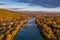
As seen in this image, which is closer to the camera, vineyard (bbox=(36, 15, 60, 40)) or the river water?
vineyard (bbox=(36, 15, 60, 40))

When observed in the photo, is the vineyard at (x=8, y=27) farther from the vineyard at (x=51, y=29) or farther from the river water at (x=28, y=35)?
the vineyard at (x=51, y=29)

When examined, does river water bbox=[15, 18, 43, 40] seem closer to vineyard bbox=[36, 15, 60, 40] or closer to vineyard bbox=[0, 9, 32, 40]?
vineyard bbox=[0, 9, 32, 40]

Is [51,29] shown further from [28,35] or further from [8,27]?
[8,27]

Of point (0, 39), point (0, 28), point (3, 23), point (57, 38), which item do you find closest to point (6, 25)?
point (3, 23)

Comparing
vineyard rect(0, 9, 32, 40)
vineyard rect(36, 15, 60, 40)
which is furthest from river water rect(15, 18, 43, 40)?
vineyard rect(36, 15, 60, 40)

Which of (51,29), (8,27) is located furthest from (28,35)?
(8,27)

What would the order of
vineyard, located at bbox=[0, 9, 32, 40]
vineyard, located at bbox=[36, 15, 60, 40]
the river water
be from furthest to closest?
the river water, vineyard, located at bbox=[0, 9, 32, 40], vineyard, located at bbox=[36, 15, 60, 40]

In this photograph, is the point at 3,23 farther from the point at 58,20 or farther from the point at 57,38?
the point at 57,38

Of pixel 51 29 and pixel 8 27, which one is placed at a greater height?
pixel 51 29

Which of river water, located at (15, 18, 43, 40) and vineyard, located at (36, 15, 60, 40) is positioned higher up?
vineyard, located at (36, 15, 60, 40)

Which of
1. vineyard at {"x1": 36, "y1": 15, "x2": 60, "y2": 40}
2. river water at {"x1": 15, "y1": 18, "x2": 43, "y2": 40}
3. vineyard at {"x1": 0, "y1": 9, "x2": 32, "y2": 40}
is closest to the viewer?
vineyard at {"x1": 36, "y1": 15, "x2": 60, "y2": 40}

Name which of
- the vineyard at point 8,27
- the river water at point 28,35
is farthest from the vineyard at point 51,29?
the vineyard at point 8,27
